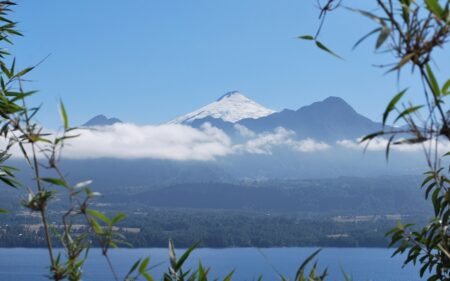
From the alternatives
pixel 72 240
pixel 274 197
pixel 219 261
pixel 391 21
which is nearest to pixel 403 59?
pixel 391 21

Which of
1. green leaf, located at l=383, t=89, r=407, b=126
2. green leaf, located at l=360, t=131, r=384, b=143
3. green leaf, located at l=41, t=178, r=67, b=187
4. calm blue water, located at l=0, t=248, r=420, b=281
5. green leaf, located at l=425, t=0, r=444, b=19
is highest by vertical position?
green leaf, located at l=425, t=0, r=444, b=19

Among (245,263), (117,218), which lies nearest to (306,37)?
(117,218)

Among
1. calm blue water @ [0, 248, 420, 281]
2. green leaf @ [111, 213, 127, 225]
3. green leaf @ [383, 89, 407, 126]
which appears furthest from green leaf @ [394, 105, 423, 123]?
calm blue water @ [0, 248, 420, 281]

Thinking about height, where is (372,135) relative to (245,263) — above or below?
above

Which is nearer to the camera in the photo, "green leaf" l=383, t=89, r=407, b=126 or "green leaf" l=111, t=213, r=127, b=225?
"green leaf" l=383, t=89, r=407, b=126

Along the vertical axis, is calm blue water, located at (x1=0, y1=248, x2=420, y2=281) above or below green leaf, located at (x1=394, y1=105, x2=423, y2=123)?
below

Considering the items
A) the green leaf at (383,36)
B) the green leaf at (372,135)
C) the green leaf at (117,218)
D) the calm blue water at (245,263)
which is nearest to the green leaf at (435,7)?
the green leaf at (383,36)

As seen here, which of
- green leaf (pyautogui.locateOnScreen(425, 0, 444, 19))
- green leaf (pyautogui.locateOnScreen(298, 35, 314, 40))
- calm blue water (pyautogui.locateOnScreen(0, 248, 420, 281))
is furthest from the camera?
calm blue water (pyautogui.locateOnScreen(0, 248, 420, 281))

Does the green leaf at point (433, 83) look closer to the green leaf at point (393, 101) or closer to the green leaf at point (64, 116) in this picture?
the green leaf at point (393, 101)

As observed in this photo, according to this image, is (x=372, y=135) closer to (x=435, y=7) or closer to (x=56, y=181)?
(x=435, y=7)

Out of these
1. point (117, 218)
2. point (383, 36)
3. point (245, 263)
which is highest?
point (383, 36)

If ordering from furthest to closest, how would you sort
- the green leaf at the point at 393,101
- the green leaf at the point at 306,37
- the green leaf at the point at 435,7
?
the green leaf at the point at 306,37, the green leaf at the point at 393,101, the green leaf at the point at 435,7

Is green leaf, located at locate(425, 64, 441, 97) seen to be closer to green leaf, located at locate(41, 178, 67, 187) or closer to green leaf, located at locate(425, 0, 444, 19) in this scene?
green leaf, located at locate(425, 0, 444, 19)

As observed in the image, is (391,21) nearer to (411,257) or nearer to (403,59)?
(403,59)
